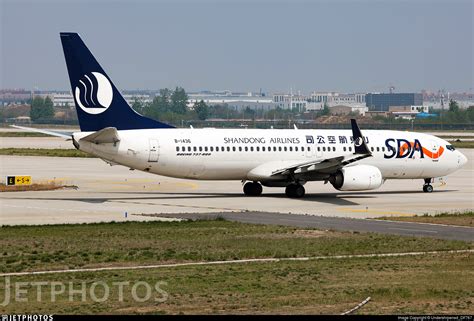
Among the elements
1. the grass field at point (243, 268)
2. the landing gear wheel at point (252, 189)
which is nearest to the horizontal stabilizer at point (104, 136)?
the landing gear wheel at point (252, 189)

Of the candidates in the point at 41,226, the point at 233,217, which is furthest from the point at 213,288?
the point at 233,217

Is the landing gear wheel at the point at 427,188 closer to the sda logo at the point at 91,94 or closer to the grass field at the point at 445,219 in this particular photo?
the grass field at the point at 445,219

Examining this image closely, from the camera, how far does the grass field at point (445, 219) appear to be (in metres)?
43.6

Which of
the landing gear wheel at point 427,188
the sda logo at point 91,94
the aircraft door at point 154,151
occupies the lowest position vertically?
the landing gear wheel at point 427,188

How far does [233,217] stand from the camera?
45125 mm

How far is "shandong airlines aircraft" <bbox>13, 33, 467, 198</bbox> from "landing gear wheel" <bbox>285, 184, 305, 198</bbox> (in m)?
0.06

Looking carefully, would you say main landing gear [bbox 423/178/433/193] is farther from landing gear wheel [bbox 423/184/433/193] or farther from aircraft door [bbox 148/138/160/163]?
aircraft door [bbox 148/138/160/163]

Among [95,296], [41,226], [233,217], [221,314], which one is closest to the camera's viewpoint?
[221,314]

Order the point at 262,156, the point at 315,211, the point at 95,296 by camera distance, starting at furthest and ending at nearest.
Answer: the point at 262,156 < the point at 315,211 < the point at 95,296

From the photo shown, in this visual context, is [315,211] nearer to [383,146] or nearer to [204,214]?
[204,214]

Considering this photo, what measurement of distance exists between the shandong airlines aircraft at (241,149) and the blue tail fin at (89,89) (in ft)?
0.17

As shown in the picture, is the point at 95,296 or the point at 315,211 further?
the point at 315,211

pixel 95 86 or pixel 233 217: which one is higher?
pixel 95 86

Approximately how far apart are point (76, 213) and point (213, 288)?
20652 millimetres
